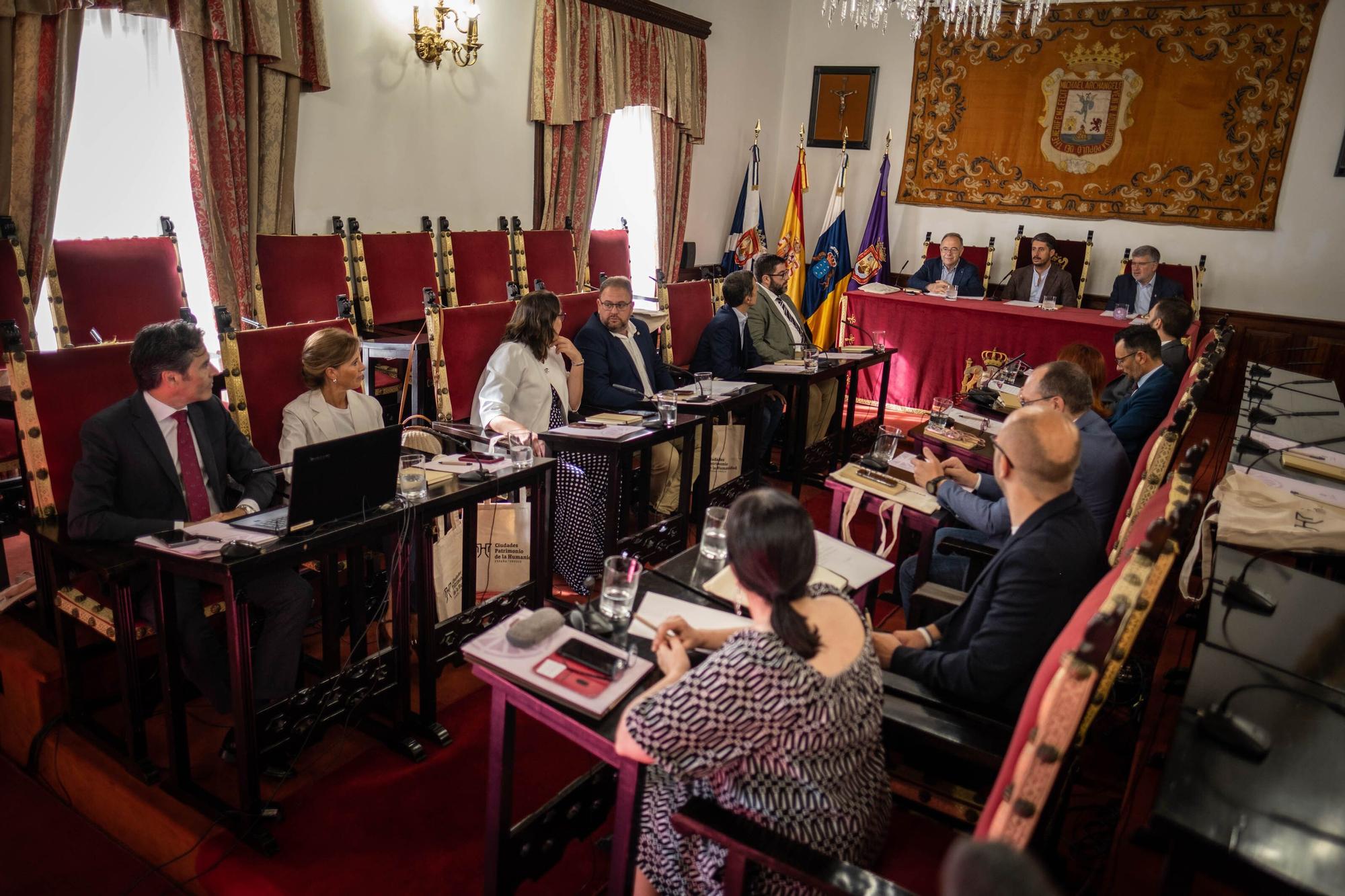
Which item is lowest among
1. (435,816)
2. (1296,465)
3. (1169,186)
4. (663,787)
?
(435,816)

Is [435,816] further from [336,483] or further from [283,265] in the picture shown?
[283,265]

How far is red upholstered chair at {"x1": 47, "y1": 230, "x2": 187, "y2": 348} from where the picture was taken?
11.6 feet

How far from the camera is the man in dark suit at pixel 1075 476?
2.64 m

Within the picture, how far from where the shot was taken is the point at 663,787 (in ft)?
5.06

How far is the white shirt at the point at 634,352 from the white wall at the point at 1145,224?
4.20m

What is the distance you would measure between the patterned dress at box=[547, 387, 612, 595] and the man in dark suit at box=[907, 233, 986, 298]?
14.3 feet

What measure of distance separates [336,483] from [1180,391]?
3234 millimetres

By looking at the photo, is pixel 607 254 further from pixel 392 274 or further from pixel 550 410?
pixel 550 410

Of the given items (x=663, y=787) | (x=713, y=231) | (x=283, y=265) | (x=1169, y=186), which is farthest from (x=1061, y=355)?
(x=713, y=231)

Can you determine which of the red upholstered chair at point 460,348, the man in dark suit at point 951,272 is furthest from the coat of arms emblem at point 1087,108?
the red upholstered chair at point 460,348

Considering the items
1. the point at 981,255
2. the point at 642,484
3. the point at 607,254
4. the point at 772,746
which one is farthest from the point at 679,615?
the point at 981,255

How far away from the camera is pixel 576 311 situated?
4062 millimetres

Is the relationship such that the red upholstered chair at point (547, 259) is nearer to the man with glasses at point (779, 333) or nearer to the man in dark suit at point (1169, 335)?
the man with glasses at point (779, 333)

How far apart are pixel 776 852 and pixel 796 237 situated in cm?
698
